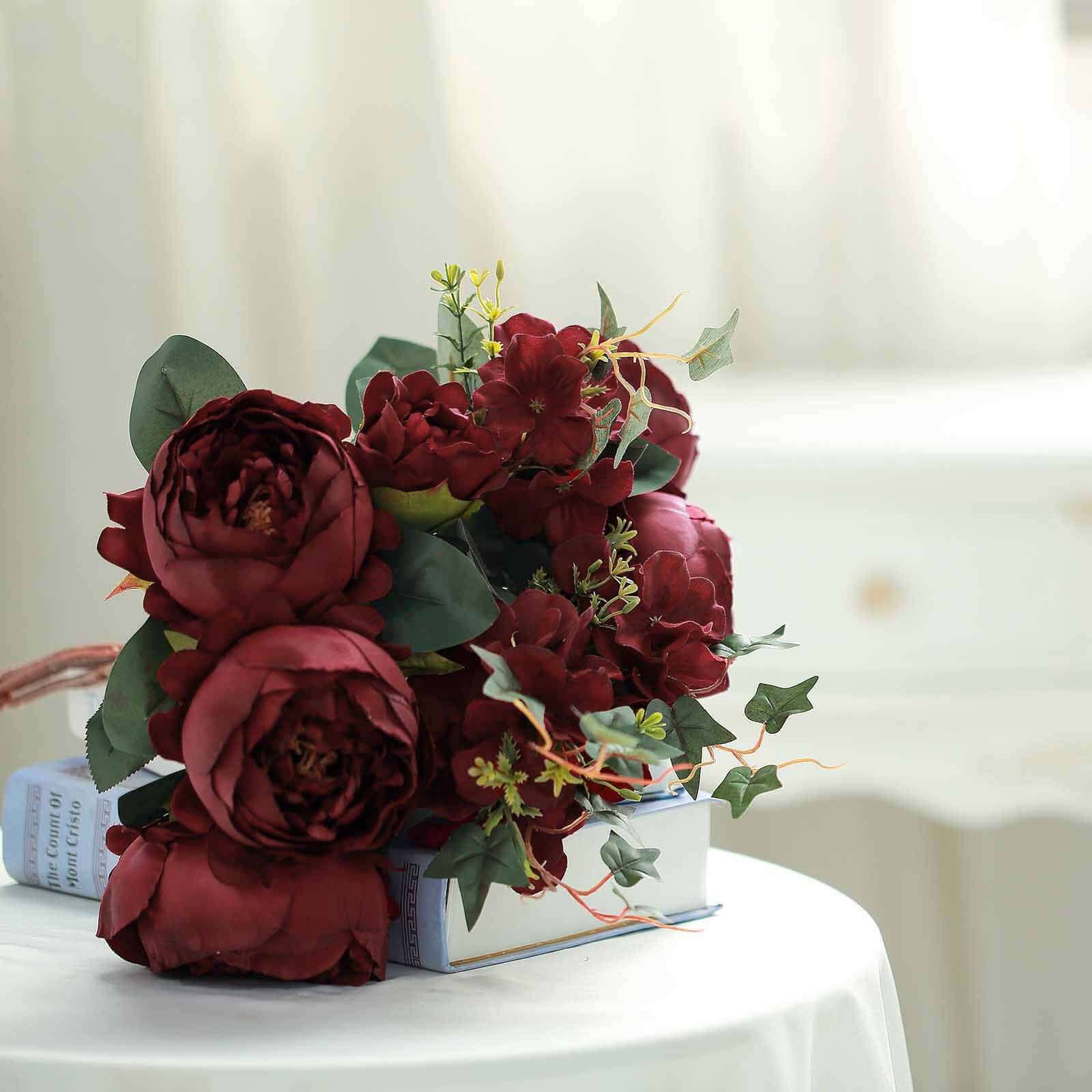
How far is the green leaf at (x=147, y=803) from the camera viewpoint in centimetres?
61

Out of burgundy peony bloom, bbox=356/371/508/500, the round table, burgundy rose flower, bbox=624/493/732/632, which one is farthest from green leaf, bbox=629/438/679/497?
the round table

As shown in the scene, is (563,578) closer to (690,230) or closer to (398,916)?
(398,916)

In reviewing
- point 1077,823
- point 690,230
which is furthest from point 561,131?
point 1077,823

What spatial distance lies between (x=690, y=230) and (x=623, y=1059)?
3.74 ft

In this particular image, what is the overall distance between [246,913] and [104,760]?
0.30 ft

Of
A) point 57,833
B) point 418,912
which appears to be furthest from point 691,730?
point 57,833

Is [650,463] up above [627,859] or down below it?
above

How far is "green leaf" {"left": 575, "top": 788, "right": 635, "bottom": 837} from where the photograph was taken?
0.59 metres

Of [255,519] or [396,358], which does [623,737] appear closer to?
[255,519]

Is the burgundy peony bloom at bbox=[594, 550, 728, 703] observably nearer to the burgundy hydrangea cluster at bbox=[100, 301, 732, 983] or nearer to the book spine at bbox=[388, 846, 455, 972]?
the burgundy hydrangea cluster at bbox=[100, 301, 732, 983]

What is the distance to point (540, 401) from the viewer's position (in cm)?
60

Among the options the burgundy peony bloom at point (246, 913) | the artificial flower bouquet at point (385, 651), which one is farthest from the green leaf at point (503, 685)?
the burgundy peony bloom at point (246, 913)

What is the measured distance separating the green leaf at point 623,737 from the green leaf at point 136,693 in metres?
0.17

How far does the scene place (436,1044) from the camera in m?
0.51
